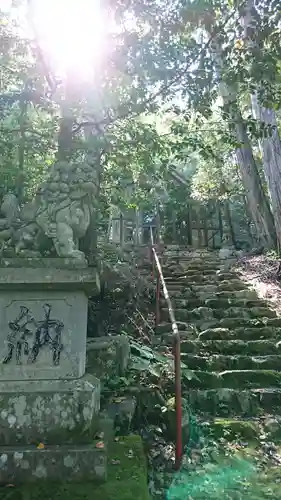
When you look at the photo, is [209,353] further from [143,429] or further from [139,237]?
[139,237]

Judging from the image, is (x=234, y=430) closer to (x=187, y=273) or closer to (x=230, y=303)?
(x=230, y=303)

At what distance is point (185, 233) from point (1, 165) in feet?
35.2

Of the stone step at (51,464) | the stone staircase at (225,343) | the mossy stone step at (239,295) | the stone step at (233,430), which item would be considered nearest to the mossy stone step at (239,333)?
the stone staircase at (225,343)

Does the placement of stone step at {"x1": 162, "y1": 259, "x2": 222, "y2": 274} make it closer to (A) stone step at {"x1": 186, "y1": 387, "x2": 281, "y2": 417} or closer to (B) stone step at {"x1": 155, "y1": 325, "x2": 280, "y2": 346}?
(B) stone step at {"x1": 155, "y1": 325, "x2": 280, "y2": 346}

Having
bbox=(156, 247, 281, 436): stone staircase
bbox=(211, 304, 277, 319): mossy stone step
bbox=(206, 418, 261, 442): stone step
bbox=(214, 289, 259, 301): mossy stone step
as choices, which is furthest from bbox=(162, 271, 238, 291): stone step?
bbox=(206, 418, 261, 442): stone step

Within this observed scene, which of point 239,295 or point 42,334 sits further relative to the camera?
point 239,295

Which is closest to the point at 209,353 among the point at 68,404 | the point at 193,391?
the point at 193,391

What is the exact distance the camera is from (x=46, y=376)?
292cm

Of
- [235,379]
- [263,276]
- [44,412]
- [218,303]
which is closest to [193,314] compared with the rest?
[218,303]

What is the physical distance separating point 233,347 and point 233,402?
1.40m

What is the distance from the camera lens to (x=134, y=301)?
6.66 m

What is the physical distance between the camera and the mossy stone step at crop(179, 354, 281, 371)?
16.2 feet

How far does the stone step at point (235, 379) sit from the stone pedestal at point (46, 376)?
1806mm

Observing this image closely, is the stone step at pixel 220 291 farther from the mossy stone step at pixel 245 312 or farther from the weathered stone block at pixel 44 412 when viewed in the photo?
the weathered stone block at pixel 44 412
